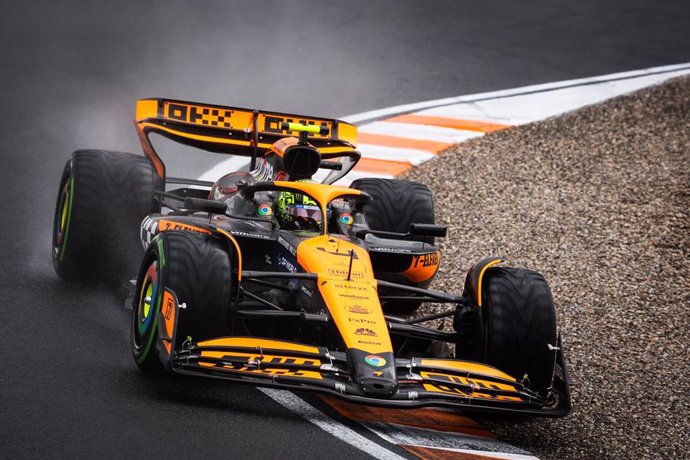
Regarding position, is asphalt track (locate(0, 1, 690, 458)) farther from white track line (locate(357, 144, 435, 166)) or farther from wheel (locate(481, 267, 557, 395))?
white track line (locate(357, 144, 435, 166))

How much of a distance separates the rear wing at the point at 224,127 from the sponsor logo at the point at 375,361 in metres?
3.82

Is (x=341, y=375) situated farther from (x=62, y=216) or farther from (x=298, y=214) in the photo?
(x=62, y=216)

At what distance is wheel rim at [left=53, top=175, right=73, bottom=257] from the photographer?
9430mm

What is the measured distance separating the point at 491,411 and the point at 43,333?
3.37 m

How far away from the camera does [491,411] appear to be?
709 cm

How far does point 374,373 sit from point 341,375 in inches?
8.4

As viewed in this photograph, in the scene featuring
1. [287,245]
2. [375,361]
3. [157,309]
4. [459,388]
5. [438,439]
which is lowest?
[438,439]

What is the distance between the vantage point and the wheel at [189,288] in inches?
288

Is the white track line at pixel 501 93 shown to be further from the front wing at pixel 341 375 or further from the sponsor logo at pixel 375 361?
the sponsor logo at pixel 375 361

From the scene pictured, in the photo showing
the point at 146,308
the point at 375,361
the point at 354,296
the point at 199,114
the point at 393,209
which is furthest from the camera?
the point at 199,114

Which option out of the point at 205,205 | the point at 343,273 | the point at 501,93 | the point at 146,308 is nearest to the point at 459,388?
the point at 343,273

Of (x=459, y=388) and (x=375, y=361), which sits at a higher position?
(x=375, y=361)

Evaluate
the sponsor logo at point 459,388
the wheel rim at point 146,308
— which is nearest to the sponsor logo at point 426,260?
the sponsor logo at point 459,388

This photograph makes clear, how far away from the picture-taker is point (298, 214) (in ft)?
29.5
